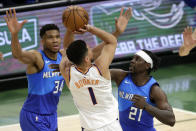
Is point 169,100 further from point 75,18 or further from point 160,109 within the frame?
point 75,18

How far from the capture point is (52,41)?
516 centimetres

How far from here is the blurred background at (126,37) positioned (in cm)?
936

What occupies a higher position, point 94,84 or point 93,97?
point 94,84

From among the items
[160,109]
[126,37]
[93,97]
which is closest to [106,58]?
[93,97]

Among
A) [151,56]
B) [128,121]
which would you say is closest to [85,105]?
[128,121]

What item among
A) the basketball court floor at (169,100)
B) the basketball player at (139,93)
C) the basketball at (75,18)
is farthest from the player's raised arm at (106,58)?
the basketball court floor at (169,100)

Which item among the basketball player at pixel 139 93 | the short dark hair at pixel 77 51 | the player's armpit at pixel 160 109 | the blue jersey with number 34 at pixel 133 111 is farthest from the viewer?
the blue jersey with number 34 at pixel 133 111

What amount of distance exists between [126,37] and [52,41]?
18.6 ft

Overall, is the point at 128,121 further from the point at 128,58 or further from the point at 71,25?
the point at 128,58

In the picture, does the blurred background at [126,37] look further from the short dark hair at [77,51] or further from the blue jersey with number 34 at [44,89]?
the short dark hair at [77,51]

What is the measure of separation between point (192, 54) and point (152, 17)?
63.5 inches

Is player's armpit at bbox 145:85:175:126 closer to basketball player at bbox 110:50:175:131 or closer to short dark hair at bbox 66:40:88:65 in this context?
basketball player at bbox 110:50:175:131

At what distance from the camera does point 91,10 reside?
10.2 meters

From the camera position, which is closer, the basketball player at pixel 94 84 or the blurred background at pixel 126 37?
the basketball player at pixel 94 84
